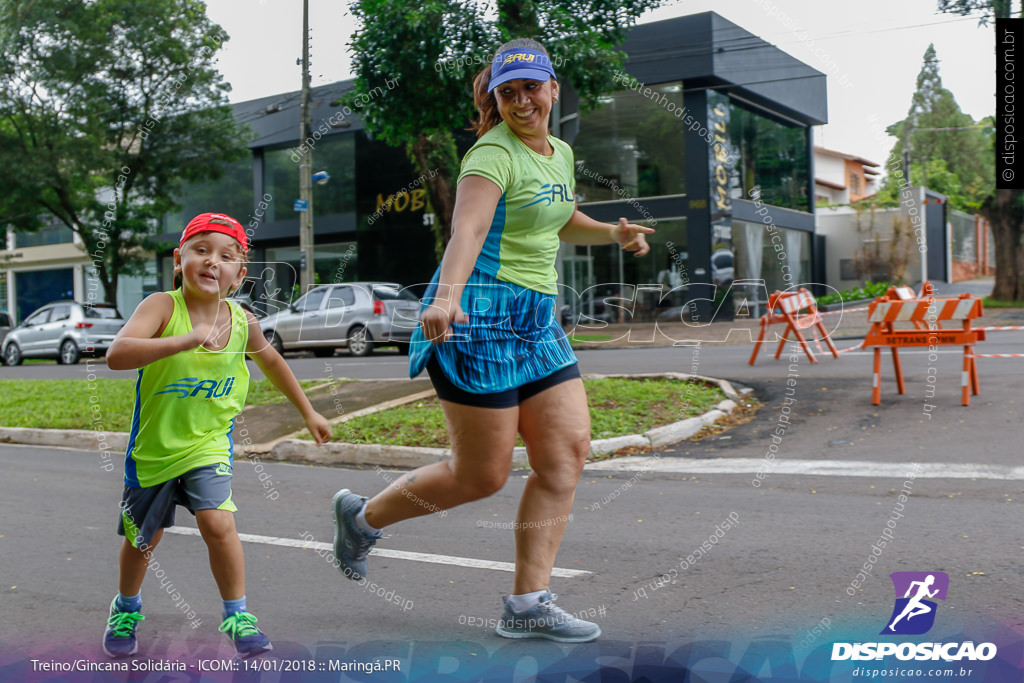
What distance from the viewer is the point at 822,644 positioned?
9.89ft

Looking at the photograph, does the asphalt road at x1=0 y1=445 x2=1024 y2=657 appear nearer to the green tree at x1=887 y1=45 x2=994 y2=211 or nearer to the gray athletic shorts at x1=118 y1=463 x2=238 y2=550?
the gray athletic shorts at x1=118 y1=463 x2=238 y2=550

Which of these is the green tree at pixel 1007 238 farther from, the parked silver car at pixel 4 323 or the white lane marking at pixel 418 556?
the parked silver car at pixel 4 323

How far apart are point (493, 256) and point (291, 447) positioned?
17.2 feet

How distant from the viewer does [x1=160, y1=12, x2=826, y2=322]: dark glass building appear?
23.5 meters

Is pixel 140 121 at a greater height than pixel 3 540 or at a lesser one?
greater

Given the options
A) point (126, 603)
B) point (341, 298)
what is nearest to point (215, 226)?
point (126, 603)

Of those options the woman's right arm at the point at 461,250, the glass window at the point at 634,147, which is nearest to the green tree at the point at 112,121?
the glass window at the point at 634,147

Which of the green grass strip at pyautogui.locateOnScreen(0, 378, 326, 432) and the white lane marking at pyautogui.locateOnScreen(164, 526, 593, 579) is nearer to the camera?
the white lane marking at pyautogui.locateOnScreen(164, 526, 593, 579)

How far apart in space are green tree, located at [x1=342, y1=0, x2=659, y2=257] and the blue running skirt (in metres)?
5.00

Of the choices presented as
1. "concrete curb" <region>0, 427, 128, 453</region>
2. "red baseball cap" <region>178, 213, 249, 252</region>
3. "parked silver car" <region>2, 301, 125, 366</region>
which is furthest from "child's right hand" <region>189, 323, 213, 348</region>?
"parked silver car" <region>2, 301, 125, 366</region>

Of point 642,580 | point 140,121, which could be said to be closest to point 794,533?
point 642,580

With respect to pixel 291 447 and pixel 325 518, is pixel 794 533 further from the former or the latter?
pixel 291 447

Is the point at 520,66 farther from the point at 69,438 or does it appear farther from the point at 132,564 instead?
the point at 69,438

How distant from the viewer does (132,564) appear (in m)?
3.05
